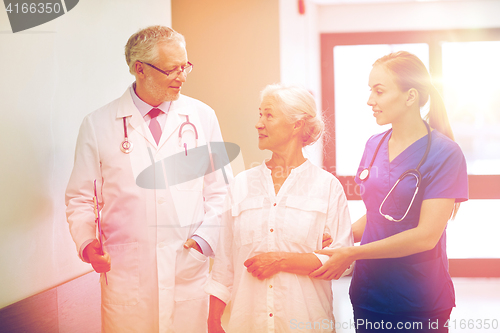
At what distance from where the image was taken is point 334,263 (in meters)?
1.12

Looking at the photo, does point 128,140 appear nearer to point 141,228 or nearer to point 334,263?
point 141,228

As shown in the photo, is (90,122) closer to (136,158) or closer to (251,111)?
(136,158)

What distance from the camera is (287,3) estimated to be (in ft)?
6.05

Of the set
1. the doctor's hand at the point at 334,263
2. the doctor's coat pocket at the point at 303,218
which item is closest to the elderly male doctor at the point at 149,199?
the doctor's coat pocket at the point at 303,218

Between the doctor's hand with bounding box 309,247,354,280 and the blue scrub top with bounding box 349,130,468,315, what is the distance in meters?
0.15

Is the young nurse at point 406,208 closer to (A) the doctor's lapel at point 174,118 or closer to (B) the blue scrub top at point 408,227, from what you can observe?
(B) the blue scrub top at point 408,227

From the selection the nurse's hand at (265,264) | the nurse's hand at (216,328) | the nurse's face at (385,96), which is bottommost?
the nurse's hand at (216,328)

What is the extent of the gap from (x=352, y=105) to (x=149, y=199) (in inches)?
48.2

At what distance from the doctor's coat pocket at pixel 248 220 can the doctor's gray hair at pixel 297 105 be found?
10.5 inches

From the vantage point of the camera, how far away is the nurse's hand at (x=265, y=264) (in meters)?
1.15

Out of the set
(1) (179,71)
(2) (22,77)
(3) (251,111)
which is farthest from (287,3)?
(2) (22,77)

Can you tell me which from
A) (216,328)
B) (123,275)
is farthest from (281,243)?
(123,275)

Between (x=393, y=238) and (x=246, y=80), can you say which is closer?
(x=393, y=238)

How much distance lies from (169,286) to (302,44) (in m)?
1.38
